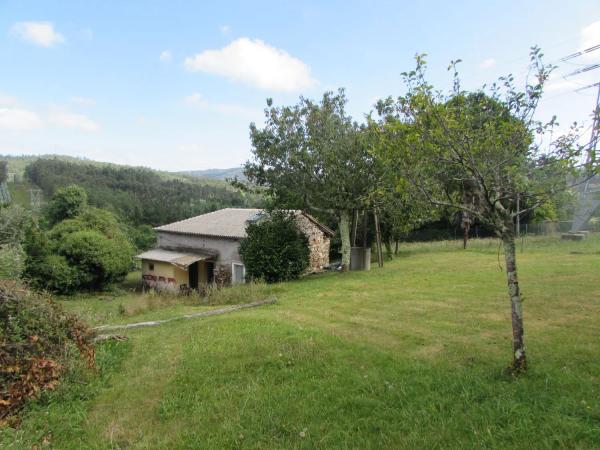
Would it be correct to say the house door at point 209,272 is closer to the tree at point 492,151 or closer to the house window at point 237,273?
the house window at point 237,273

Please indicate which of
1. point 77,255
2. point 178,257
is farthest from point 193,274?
point 77,255

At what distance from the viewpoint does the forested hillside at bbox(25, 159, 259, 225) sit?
4825 centimetres

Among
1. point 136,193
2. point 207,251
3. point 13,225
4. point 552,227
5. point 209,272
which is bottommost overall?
point 209,272

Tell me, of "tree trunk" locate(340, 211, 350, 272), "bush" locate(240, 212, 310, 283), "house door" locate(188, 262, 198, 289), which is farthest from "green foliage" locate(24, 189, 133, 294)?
"tree trunk" locate(340, 211, 350, 272)

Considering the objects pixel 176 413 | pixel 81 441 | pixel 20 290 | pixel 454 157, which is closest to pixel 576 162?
pixel 454 157

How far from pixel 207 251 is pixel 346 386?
19.7 metres

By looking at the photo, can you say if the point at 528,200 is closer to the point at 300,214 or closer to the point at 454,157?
the point at 454,157

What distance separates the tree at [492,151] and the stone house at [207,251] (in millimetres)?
16184

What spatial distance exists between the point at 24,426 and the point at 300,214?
17.8 meters

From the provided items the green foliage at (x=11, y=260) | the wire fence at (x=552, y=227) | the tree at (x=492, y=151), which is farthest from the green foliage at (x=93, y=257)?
the wire fence at (x=552, y=227)

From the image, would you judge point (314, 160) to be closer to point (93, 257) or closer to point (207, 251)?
point (207, 251)

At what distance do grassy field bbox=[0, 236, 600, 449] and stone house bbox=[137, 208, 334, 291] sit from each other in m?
13.3

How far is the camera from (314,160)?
54.4ft

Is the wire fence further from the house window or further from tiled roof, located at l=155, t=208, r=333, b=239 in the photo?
the house window
